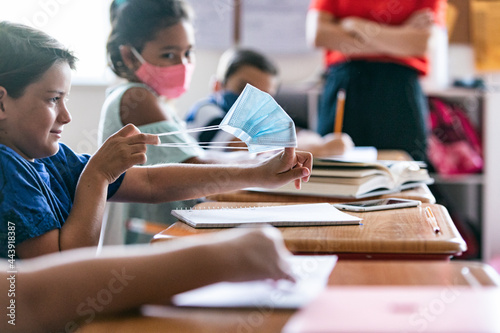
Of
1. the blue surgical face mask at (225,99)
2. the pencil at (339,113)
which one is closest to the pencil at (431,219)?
the blue surgical face mask at (225,99)

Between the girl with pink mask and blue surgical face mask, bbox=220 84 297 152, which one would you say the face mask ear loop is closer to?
the girl with pink mask

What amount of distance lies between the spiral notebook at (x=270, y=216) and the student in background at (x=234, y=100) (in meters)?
0.59

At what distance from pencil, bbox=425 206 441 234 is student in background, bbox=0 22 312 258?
251 millimetres

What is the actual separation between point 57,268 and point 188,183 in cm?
56

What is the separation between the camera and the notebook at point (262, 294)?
24.4 inches

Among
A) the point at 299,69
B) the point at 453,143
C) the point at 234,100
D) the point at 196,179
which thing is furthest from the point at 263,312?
the point at 299,69

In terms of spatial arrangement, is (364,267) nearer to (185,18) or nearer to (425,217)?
(425,217)

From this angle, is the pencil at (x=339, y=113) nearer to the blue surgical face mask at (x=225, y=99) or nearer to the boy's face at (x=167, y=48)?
the blue surgical face mask at (x=225, y=99)

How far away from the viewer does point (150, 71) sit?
1445mm

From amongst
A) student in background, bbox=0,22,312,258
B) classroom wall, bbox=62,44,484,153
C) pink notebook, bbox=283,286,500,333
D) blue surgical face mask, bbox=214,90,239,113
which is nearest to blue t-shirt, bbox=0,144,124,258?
student in background, bbox=0,22,312,258

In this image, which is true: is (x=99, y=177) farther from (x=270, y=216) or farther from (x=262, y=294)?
(x=262, y=294)

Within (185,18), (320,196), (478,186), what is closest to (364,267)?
(320,196)

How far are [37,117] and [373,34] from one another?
150cm

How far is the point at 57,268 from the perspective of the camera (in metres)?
0.59
